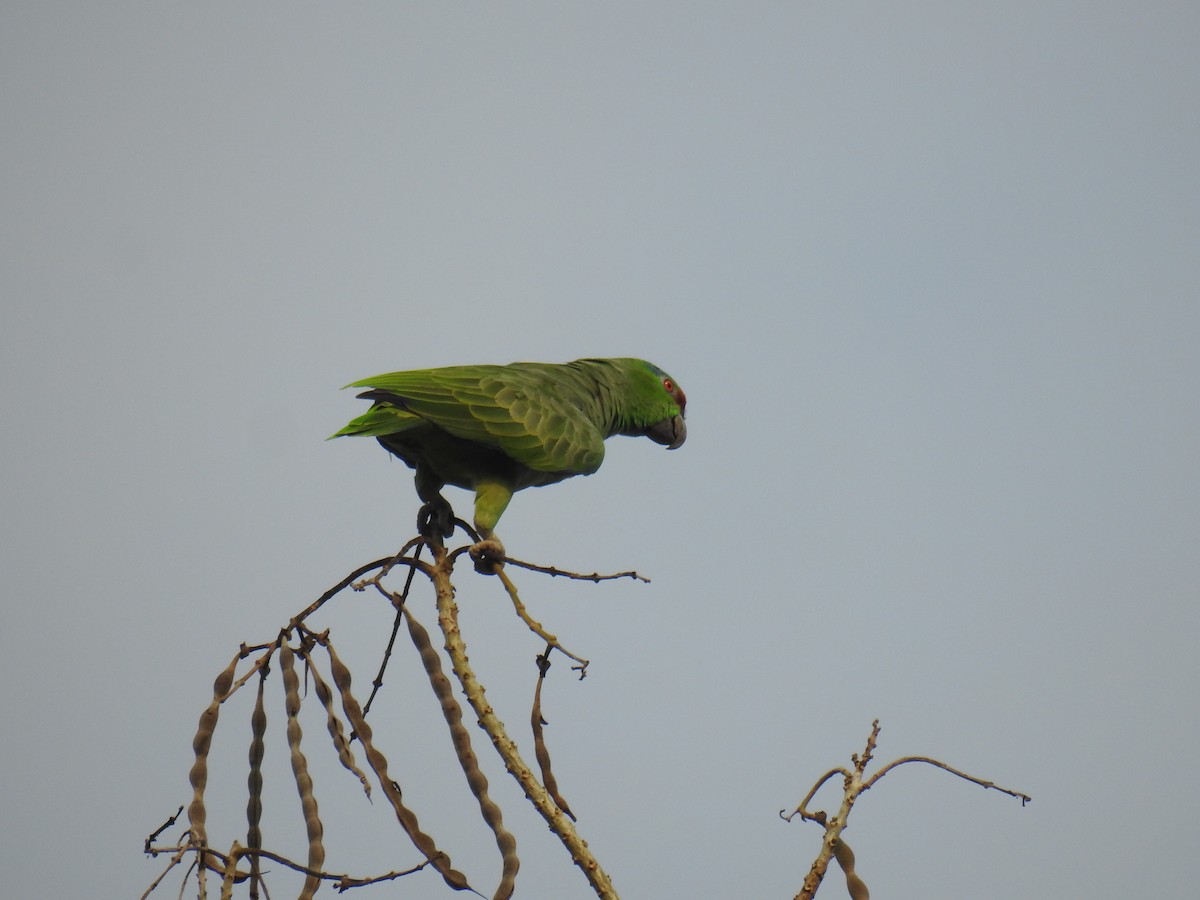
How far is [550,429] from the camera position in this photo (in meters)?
5.59

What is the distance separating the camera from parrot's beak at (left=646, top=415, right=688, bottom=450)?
739 cm

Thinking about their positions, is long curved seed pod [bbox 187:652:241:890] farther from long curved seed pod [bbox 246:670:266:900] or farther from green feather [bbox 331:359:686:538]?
green feather [bbox 331:359:686:538]

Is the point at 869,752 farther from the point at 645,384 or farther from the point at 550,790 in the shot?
the point at 645,384

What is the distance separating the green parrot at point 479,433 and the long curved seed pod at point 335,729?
1.05m

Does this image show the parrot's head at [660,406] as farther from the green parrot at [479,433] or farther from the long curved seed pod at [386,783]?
the long curved seed pod at [386,783]

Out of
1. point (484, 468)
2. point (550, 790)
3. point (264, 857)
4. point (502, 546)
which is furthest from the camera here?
point (484, 468)

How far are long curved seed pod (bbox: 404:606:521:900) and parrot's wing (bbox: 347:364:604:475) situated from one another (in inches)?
57.0

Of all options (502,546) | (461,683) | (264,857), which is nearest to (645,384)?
(502,546)

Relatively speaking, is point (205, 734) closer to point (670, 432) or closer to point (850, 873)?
point (850, 873)

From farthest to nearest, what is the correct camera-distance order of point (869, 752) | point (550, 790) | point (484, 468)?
1. point (484, 468)
2. point (550, 790)
3. point (869, 752)

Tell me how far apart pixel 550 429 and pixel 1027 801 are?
9.20ft

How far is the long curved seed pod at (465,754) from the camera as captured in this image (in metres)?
3.59

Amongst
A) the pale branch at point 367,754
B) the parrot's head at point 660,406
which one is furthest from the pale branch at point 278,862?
the parrot's head at point 660,406

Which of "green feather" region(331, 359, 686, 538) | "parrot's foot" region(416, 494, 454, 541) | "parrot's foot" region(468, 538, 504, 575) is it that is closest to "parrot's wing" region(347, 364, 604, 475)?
"green feather" region(331, 359, 686, 538)
